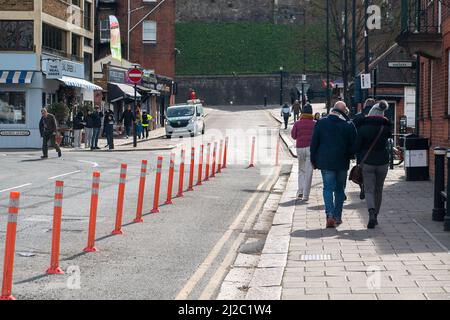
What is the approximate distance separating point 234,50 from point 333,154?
8903cm

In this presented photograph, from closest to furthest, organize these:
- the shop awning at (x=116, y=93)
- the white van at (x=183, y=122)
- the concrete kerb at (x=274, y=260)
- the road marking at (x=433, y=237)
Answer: the concrete kerb at (x=274, y=260), the road marking at (x=433, y=237), the white van at (x=183, y=122), the shop awning at (x=116, y=93)

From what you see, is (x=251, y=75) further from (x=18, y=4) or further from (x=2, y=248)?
(x=2, y=248)

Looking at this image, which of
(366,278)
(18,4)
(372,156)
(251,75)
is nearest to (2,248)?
(366,278)

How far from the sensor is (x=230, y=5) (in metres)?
109

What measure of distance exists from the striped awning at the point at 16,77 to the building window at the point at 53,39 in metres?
2.14

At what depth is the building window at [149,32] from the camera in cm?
6806

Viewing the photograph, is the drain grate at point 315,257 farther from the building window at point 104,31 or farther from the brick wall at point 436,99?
the building window at point 104,31

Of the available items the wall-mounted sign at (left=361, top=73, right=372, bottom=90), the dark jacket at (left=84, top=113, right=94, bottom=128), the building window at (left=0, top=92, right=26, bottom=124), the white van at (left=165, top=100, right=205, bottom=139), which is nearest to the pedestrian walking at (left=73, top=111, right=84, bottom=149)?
the dark jacket at (left=84, top=113, right=94, bottom=128)

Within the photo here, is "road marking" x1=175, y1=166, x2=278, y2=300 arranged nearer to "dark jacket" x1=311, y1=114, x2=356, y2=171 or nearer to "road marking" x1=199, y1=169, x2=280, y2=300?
"road marking" x1=199, y1=169, x2=280, y2=300

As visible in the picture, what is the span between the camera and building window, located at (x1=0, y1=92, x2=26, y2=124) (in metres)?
40.1

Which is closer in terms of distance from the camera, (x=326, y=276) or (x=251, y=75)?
(x=326, y=276)

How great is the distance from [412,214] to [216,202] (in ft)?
14.2

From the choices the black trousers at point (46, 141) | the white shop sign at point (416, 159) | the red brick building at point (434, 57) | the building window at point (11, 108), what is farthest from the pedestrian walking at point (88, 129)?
the white shop sign at point (416, 159)
